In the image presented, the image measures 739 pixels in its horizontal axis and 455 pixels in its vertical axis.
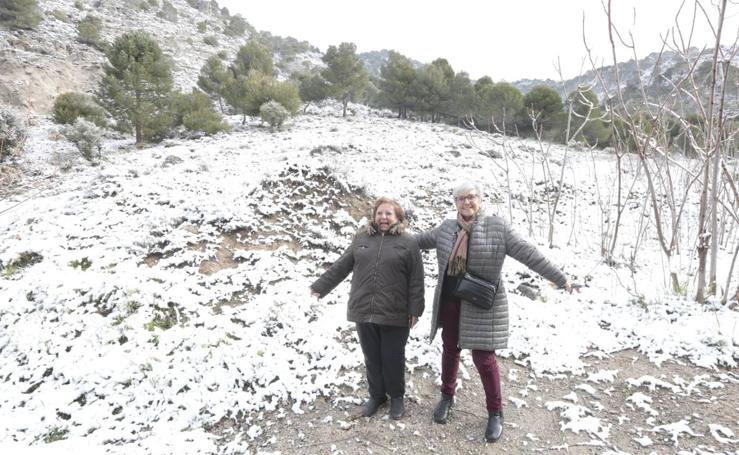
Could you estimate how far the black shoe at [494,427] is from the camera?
8.30 ft

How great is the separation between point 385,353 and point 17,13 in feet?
107

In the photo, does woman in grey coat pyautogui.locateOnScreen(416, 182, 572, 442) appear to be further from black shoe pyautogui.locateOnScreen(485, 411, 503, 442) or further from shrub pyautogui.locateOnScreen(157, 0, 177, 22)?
shrub pyautogui.locateOnScreen(157, 0, 177, 22)

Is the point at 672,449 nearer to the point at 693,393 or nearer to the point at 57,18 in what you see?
the point at 693,393

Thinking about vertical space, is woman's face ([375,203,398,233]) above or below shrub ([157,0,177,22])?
below

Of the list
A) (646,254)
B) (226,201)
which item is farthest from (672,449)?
(226,201)

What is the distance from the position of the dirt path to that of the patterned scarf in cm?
130

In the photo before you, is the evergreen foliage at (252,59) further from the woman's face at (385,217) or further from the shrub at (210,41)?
A: the woman's face at (385,217)

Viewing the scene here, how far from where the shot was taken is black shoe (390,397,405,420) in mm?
2785

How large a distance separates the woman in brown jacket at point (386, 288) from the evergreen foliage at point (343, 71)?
927 inches

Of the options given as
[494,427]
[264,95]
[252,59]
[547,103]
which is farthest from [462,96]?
[494,427]

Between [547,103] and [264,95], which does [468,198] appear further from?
[547,103]

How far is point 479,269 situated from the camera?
90.7 inches

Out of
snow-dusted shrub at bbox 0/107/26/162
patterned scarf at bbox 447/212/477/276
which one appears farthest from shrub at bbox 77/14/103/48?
patterned scarf at bbox 447/212/477/276

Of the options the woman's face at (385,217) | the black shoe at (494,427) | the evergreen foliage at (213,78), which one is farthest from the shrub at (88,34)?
the black shoe at (494,427)
